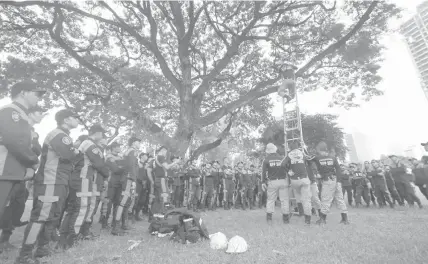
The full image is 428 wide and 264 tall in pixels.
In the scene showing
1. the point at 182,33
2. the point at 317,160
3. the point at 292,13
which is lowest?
the point at 317,160

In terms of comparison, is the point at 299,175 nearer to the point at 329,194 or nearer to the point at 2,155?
the point at 329,194

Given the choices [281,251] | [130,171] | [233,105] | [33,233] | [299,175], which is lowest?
[281,251]

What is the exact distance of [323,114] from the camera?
1182 inches

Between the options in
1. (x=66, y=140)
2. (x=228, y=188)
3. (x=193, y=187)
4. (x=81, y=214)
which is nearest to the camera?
(x=66, y=140)

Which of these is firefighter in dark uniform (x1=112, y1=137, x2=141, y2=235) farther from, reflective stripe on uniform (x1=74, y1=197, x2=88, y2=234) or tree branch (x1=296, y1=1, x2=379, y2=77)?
tree branch (x1=296, y1=1, x2=379, y2=77)

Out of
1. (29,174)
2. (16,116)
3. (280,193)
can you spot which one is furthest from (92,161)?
(280,193)

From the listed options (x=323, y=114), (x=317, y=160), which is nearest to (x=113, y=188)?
(x=317, y=160)

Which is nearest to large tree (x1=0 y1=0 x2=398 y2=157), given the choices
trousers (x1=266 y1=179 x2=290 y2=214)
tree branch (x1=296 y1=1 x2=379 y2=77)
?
tree branch (x1=296 y1=1 x2=379 y2=77)

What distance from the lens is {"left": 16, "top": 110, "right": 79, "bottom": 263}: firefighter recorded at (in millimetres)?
2988

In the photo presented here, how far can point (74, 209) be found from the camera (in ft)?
13.3

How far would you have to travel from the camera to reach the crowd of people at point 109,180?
295 cm

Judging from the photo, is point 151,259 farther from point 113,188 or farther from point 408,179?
point 408,179

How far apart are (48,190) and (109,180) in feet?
10.0

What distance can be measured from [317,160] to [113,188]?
5731 mm
